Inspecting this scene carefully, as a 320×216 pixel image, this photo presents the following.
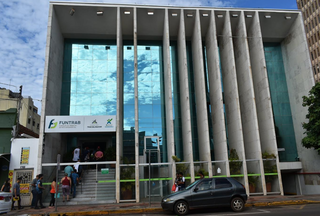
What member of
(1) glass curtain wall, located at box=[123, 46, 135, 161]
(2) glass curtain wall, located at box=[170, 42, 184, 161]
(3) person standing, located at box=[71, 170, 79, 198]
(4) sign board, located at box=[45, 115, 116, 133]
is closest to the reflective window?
(1) glass curtain wall, located at box=[123, 46, 135, 161]

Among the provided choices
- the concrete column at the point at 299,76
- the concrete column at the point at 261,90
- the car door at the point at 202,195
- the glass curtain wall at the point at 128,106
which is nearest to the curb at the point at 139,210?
the car door at the point at 202,195

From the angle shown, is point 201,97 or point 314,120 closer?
point 314,120

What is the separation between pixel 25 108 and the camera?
139 ft

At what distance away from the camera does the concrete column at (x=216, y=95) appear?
17.5 meters

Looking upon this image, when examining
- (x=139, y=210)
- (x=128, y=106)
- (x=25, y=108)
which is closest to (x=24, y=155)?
(x=128, y=106)

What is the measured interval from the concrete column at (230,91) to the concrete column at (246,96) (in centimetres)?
104

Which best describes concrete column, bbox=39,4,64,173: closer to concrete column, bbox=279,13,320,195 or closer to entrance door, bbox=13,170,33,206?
entrance door, bbox=13,170,33,206

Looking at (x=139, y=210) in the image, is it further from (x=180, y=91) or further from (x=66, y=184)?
(x=180, y=91)

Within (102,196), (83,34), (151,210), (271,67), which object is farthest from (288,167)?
(83,34)

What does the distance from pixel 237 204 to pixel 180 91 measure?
39.9ft

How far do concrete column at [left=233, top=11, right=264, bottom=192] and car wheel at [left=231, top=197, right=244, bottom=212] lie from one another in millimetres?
6358

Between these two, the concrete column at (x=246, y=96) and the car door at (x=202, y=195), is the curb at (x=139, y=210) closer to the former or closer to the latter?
the car door at (x=202, y=195)

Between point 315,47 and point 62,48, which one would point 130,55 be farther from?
point 315,47

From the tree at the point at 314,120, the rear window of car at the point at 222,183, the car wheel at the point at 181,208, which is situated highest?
the tree at the point at 314,120
